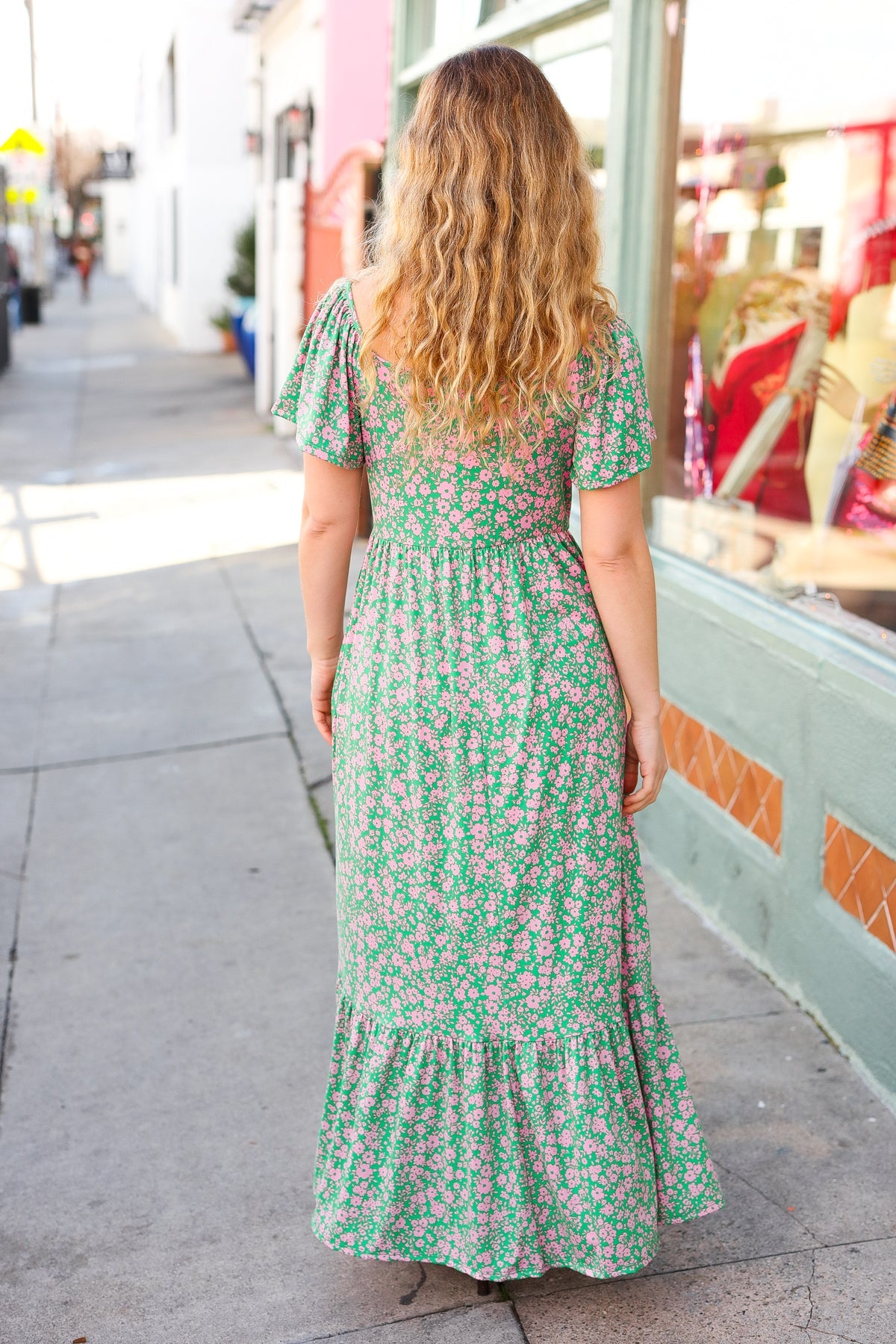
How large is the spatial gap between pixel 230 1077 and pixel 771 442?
2.38 m

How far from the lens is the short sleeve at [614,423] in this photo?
7.01 feet

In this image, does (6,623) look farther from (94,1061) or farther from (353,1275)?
(353,1275)

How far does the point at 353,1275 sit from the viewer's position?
8.55 feet

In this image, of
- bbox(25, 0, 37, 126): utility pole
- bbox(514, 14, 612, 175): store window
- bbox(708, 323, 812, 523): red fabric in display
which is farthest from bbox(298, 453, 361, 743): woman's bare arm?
bbox(25, 0, 37, 126): utility pole

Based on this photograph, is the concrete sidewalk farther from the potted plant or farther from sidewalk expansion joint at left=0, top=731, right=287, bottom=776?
the potted plant

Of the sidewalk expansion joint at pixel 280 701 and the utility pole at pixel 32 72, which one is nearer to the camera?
the sidewalk expansion joint at pixel 280 701

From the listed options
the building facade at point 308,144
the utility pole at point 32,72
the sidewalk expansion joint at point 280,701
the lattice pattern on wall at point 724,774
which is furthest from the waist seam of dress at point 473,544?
the utility pole at point 32,72

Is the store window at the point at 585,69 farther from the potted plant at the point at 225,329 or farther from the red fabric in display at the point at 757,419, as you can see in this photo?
the potted plant at the point at 225,329

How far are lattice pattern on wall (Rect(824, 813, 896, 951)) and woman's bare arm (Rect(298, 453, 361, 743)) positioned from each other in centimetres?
137

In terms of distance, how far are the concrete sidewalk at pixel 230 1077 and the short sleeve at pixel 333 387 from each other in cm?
155

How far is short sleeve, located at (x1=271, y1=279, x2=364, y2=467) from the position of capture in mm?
2174

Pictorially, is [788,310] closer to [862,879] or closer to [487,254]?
[862,879]

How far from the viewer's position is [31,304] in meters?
29.1

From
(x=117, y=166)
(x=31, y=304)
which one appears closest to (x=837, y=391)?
(x=31, y=304)
